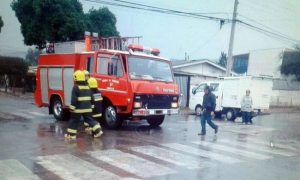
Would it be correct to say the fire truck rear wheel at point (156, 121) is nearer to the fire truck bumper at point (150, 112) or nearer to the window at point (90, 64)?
the fire truck bumper at point (150, 112)

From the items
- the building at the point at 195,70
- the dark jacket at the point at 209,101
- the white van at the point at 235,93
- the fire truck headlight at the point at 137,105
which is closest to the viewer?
the fire truck headlight at the point at 137,105

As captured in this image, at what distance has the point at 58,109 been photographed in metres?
14.6

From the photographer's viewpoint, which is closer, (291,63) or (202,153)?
(202,153)

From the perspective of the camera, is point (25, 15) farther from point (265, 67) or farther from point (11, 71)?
point (265, 67)

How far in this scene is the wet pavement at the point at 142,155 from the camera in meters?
7.11

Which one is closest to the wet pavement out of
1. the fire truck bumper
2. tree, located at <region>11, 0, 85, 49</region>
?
the fire truck bumper

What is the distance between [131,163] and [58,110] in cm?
750

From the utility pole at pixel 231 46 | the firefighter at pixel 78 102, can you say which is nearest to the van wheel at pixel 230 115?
the utility pole at pixel 231 46

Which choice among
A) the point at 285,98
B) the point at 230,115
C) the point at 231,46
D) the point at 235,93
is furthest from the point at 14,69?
the point at 285,98

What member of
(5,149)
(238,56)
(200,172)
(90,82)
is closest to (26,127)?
(90,82)

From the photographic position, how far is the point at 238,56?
60.4m

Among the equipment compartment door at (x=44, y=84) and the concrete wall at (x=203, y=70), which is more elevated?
the concrete wall at (x=203, y=70)

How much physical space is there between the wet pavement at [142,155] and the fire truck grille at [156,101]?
0.90m

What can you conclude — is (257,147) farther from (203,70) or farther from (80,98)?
(203,70)
